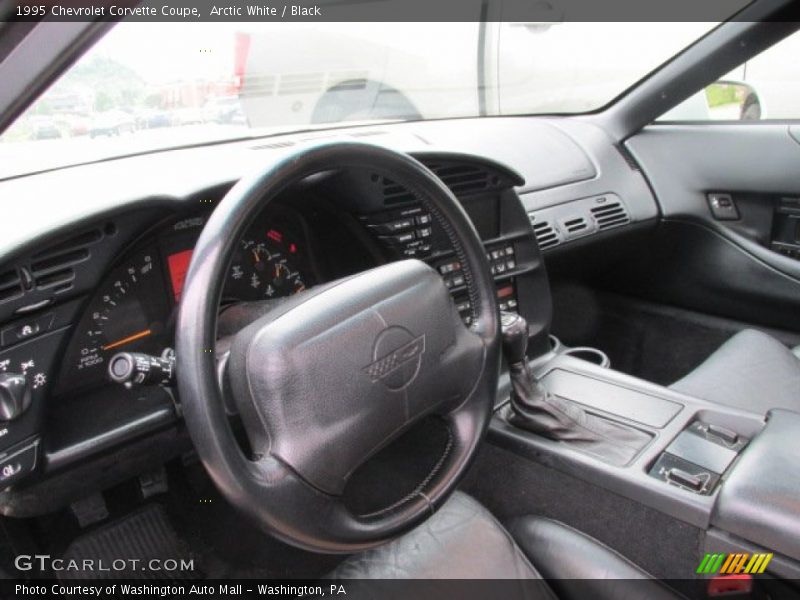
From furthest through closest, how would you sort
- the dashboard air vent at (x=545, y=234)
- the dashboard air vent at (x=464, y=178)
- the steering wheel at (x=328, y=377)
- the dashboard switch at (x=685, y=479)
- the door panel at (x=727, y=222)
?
the door panel at (x=727, y=222) < the dashboard air vent at (x=545, y=234) < the dashboard air vent at (x=464, y=178) < the dashboard switch at (x=685, y=479) < the steering wheel at (x=328, y=377)

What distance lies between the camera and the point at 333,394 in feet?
3.09

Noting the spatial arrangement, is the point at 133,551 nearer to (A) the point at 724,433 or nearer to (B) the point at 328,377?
(B) the point at 328,377

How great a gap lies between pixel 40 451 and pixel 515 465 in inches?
33.6

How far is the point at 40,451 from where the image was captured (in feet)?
3.45

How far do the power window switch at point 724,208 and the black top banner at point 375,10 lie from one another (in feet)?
1.90

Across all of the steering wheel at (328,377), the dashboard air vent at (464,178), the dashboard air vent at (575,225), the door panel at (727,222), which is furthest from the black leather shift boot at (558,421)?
the door panel at (727,222)

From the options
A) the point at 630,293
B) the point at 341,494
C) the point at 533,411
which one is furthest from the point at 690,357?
the point at 341,494

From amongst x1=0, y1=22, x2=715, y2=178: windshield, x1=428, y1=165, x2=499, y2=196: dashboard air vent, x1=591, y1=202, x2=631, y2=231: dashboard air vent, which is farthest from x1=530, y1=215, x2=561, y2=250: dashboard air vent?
x1=0, y1=22, x2=715, y2=178: windshield

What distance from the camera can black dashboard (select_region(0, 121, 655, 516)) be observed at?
102 centimetres

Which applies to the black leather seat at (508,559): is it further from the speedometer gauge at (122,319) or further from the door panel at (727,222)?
the door panel at (727,222)

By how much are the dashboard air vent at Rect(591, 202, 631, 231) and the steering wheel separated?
3.99ft

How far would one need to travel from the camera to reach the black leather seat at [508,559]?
43.1 inches

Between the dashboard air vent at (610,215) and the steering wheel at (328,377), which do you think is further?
the dashboard air vent at (610,215)

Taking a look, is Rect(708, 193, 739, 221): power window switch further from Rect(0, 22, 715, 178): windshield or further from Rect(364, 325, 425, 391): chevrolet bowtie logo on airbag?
Rect(364, 325, 425, 391): chevrolet bowtie logo on airbag
